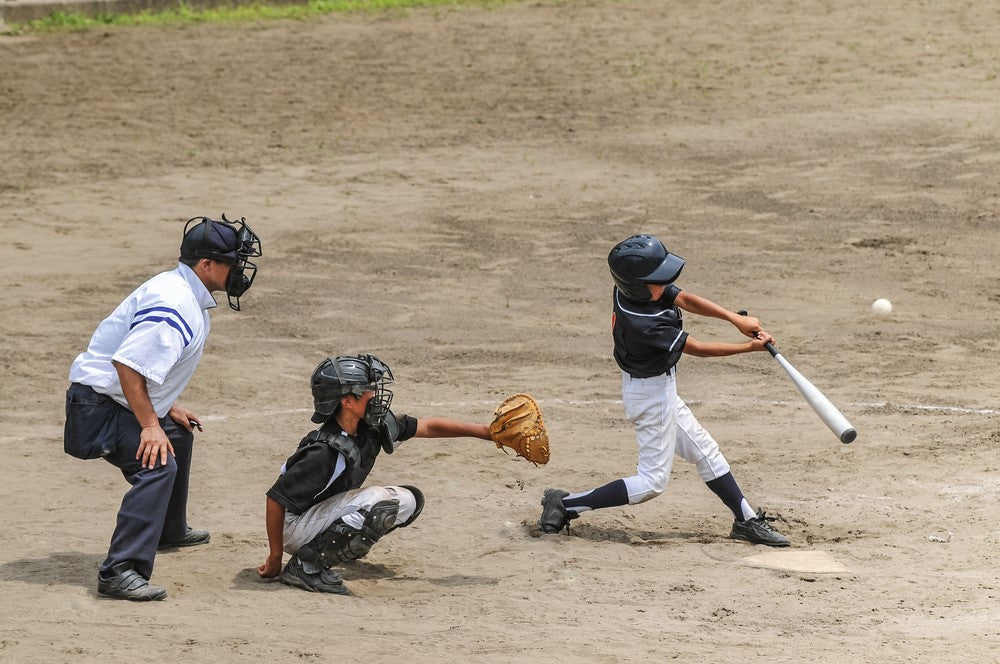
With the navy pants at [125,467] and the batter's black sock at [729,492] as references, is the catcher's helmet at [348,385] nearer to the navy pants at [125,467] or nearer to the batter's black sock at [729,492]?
the navy pants at [125,467]

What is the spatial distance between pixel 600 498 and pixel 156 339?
2.56 meters

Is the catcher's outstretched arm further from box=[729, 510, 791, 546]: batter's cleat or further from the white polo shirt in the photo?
box=[729, 510, 791, 546]: batter's cleat

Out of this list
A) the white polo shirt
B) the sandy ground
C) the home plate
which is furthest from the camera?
the home plate

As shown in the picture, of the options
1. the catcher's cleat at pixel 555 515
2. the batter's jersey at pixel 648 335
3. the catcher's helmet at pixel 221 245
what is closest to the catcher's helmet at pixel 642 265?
the batter's jersey at pixel 648 335

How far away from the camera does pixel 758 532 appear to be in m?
7.12

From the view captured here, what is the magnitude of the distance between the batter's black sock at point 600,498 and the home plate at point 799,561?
2.37ft

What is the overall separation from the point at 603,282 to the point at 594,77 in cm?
716

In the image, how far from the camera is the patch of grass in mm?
21297

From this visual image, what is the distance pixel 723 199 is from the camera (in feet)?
48.3

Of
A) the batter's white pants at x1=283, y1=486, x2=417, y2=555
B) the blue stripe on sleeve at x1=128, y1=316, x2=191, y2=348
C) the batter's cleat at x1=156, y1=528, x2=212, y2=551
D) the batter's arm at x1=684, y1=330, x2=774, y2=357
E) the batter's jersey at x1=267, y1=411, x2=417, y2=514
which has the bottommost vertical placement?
the batter's cleat at x1=156, y1=528, x2=212, y2=551

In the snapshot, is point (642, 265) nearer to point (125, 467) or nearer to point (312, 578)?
point (312, 578)

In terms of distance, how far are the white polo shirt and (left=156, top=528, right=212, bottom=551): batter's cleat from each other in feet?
3.10

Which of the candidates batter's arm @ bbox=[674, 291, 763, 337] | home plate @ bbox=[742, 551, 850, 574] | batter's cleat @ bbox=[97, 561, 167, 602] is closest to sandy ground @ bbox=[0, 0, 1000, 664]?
home plate @ bbox=[742, 551, 850, 574]

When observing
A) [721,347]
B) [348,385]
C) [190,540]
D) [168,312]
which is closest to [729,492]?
[721,347]
